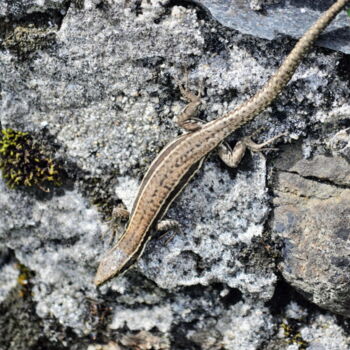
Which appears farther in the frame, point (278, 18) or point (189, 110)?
point (189, 110)

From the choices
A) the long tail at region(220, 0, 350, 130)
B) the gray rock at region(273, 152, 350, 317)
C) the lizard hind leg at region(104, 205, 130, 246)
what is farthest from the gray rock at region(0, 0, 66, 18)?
the gray rock at region(273, 152, 350, 317)

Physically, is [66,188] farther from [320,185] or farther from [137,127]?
[320,185]

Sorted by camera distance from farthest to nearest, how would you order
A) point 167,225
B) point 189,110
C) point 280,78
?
point 167,225
point 189,110
point 280,78

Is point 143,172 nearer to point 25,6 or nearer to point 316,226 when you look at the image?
point 316,226

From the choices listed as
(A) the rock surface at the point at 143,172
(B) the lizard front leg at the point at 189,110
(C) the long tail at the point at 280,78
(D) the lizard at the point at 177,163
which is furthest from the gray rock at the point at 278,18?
(B) the lizard front leg at the point at 189,110

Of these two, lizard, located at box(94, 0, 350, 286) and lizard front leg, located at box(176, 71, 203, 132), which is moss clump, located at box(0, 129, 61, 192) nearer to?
lizard, located at box(94, 0, 350, 286)

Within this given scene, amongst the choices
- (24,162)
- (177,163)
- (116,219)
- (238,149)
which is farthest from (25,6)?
(238,149)

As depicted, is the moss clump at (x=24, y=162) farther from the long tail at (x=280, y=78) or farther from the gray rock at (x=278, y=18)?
the gray rock at (x=278, y=18)
